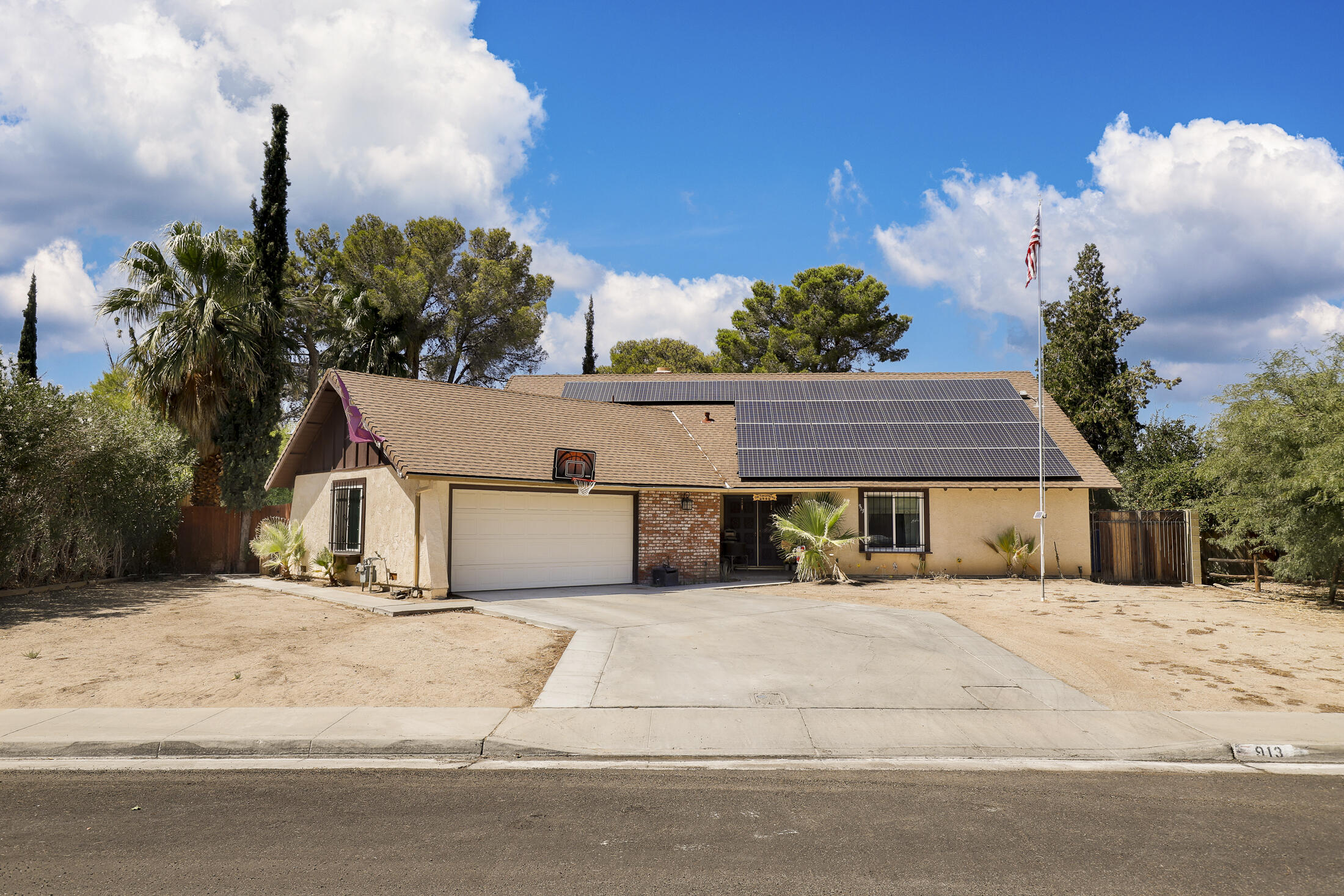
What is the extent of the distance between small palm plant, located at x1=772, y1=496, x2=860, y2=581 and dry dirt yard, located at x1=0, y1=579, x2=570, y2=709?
352 inches

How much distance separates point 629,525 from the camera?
20062 mm

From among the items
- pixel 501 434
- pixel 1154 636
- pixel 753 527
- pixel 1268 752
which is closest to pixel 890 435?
pixel 753 527

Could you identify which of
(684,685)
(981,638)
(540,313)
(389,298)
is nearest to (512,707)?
(684,685)

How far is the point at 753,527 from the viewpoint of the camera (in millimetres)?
23844

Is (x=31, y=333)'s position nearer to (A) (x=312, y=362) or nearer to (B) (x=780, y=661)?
(A) (x=312, y=362)

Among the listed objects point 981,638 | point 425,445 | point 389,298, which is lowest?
point 981,638

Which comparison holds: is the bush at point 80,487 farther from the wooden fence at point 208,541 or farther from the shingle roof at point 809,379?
the shingle roof at point 809,379

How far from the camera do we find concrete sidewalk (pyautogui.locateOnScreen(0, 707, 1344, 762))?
23.3 feet

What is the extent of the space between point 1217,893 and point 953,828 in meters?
1.46

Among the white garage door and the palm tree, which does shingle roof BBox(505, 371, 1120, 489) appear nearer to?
the white garage door

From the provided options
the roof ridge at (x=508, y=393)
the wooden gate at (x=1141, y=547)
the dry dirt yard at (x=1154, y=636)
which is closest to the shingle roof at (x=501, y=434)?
the roof ridge at (x=508, y=393)

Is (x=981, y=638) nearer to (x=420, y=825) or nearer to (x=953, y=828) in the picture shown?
(x=953, y=828)

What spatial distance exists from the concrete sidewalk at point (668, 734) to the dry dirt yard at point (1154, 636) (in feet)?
3.21

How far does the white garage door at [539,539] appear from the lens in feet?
56.0
